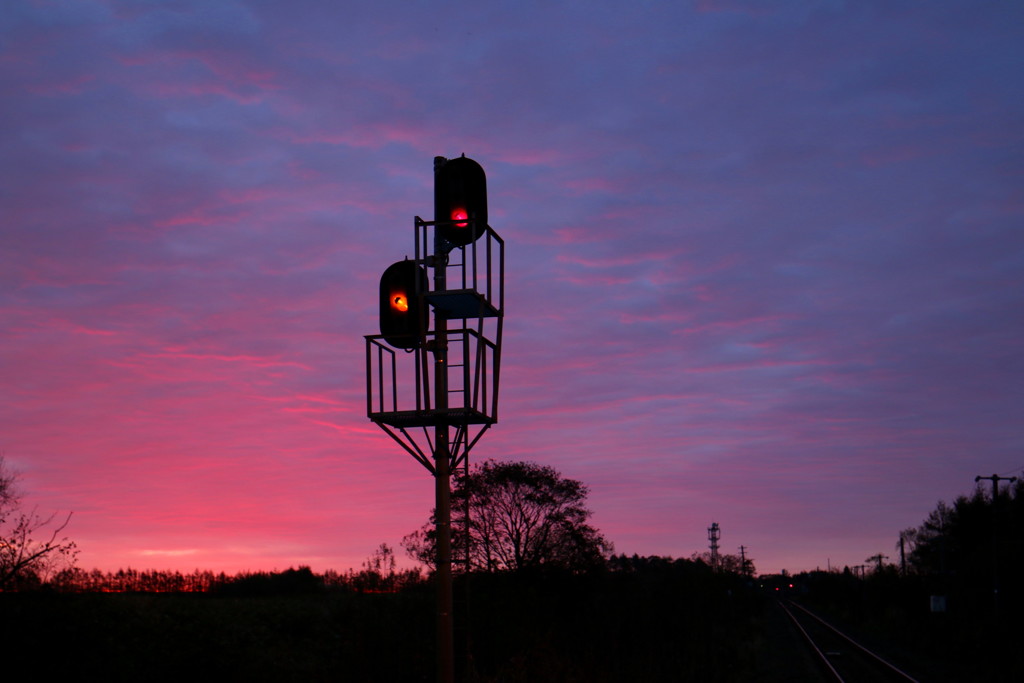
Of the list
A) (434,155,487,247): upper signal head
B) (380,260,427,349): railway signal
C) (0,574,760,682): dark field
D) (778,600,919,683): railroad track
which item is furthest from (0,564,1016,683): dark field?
(434,155,487,247): upper signal head

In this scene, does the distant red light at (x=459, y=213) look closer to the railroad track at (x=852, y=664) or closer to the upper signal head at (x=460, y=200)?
the upper signal head at (x=460, y=200)

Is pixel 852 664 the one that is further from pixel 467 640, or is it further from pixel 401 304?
pixel 401 304

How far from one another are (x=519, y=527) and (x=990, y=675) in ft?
71.3

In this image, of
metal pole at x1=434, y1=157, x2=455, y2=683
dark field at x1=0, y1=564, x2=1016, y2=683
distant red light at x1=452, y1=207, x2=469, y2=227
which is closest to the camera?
metal pole at x1=434, y1=157, x2=455, y2=683

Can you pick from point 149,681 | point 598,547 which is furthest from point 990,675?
point 149,681

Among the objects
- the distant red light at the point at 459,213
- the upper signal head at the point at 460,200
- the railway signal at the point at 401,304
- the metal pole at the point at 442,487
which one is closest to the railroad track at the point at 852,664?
the metal pole at the point at 442,487

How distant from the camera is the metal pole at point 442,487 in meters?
13.5

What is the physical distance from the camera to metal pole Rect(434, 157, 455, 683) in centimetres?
1354

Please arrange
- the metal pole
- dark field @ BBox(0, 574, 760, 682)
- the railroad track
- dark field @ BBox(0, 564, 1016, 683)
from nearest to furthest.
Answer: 1. the metal pole
2. dark field @ BBox(0, 574, 760, 682)
3. dark field @ BBox(0, 564, 1016, 683)
4. the railroad track

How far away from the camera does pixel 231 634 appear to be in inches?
1444

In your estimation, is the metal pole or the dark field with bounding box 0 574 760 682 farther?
the dark field with bounding box 0 574 760 682

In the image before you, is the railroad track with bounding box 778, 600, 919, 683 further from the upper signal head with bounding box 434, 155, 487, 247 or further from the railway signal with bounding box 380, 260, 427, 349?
the upper signal head with bounding box 434, 155, 487, 247

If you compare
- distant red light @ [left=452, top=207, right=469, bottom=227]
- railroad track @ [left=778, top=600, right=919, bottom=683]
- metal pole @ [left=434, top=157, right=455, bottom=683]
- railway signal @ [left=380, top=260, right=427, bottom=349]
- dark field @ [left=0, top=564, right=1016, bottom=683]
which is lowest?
railroad track @ [left=778, top=600, right=919, bottom=683]

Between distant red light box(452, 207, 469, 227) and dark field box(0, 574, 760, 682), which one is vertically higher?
distant red light box(452, 207, 469, 227)
